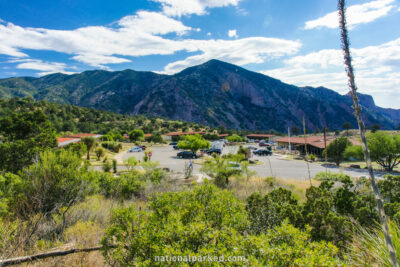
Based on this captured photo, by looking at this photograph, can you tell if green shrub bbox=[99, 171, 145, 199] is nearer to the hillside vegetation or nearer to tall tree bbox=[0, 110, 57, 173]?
the hillside vegetation

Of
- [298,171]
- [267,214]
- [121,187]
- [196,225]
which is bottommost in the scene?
[298,171]

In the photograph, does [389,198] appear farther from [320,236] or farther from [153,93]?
[153,93]

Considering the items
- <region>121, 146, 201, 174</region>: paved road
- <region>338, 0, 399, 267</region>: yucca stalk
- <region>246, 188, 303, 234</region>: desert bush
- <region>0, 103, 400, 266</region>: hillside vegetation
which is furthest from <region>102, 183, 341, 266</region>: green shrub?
<region>121, 146, 201, 174</region>: paved road

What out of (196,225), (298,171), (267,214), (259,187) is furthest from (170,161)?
(196,225)

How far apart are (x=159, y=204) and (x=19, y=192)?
7203mm

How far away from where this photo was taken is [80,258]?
4.26 metres

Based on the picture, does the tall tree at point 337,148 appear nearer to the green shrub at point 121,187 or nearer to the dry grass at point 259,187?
the dry grass at point 259,187

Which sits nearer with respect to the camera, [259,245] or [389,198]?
[259,245]

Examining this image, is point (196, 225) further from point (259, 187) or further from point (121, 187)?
point (259, 187)

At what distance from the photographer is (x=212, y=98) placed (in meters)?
155

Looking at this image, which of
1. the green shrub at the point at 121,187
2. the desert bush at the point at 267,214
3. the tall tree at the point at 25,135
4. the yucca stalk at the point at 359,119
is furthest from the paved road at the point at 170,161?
the yucca stalk at the point at 359,119

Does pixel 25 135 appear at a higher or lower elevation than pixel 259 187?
higher

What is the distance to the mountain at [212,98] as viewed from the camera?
141 m

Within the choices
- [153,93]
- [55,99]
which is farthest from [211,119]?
[55,99]
